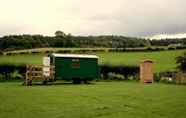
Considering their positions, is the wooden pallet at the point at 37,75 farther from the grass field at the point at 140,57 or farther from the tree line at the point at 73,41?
the tree line at the point at 73,41

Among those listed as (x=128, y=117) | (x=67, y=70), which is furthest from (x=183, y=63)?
(x=128, y=117)

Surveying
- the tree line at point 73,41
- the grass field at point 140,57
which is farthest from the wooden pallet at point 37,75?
the tree line at point 73,41

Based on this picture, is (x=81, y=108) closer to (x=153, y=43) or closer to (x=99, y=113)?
(x=99, y=113)

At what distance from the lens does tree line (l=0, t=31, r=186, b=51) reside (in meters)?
67.6

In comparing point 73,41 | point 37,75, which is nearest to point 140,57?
point 73,41

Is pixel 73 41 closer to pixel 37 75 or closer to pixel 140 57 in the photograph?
pixel 140 57

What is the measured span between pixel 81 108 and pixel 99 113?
57.7 inches

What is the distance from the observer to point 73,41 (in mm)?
73062

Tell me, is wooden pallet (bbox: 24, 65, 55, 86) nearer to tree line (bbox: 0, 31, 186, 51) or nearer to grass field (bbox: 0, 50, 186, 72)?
grass field (bbox: 0, 50, 186, 72)

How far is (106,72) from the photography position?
144 ft

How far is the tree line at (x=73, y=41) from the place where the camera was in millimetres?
67562

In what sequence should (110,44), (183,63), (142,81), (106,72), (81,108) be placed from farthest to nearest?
(110,44), (106,72), (183,63), (142,81), (81,108)

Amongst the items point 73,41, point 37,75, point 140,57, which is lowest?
point 37,75

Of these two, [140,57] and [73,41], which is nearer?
[140,57]
